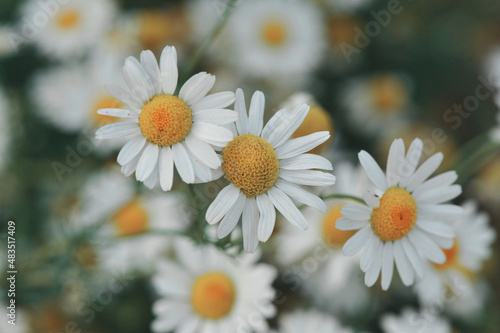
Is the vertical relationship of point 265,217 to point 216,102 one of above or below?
below

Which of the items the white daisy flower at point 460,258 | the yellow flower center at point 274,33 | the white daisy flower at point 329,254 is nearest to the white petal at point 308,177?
the white daisy flower at point 329,254

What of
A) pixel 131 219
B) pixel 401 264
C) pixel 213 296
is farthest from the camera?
pixel 131 219

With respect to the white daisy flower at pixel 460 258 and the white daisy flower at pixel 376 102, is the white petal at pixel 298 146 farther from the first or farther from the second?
the white daisy flower at pixel 376 102

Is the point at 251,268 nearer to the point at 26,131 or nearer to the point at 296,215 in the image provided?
the point at 296,215

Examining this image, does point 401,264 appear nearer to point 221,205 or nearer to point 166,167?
point 221,205

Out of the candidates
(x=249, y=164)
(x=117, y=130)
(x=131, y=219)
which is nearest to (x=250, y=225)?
(x=249, y=164)

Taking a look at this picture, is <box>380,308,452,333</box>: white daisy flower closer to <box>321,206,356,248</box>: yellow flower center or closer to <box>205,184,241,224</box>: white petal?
<box>321,206,356,248</box>: yellow flower center

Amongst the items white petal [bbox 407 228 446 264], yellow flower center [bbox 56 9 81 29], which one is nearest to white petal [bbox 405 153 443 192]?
white petal [bbox 407 228 446 264]
